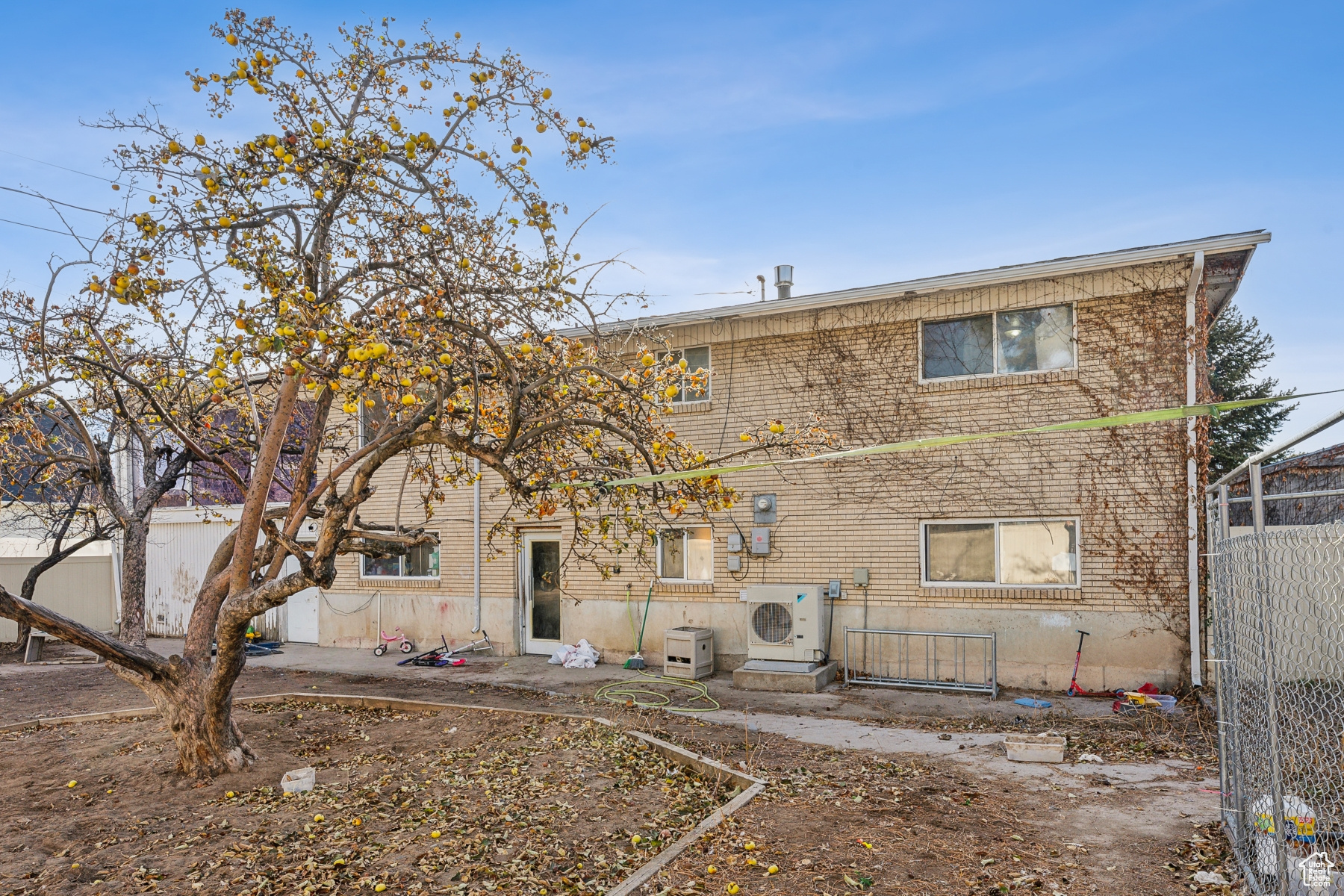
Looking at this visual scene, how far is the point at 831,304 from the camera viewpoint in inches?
472

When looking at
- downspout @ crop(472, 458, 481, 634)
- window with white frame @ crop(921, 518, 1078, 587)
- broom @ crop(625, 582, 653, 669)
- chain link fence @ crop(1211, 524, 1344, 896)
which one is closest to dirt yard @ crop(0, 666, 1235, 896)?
chain link fence @ crop(1211, 524, 1344, 896)

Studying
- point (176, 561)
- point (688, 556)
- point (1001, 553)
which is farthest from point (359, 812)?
point (176, 561)

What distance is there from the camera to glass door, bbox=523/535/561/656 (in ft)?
48.2

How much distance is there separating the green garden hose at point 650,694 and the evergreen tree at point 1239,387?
15.5 metres

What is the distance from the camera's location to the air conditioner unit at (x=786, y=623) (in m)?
11.5

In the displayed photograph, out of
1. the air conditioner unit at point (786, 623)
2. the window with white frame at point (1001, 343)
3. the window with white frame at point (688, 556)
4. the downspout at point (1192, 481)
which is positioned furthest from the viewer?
the window with white frame at point (688, 556)

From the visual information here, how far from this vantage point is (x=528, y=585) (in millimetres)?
14938

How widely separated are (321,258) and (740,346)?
7.26m

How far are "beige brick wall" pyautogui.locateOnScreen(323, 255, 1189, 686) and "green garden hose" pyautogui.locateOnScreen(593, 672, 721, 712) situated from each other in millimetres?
1265

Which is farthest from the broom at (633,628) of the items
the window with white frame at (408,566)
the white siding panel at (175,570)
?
the white siding panel at (175,570)

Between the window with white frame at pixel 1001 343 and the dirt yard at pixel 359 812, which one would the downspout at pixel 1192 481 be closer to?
the window with white frame at pixel 1001 343

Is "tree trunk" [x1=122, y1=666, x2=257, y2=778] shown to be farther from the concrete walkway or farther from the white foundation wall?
the concrete walkway

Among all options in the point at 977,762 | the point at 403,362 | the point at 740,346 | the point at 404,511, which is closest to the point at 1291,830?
the point at 977,762

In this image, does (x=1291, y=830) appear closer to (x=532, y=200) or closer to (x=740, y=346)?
(x=532, y=200)
